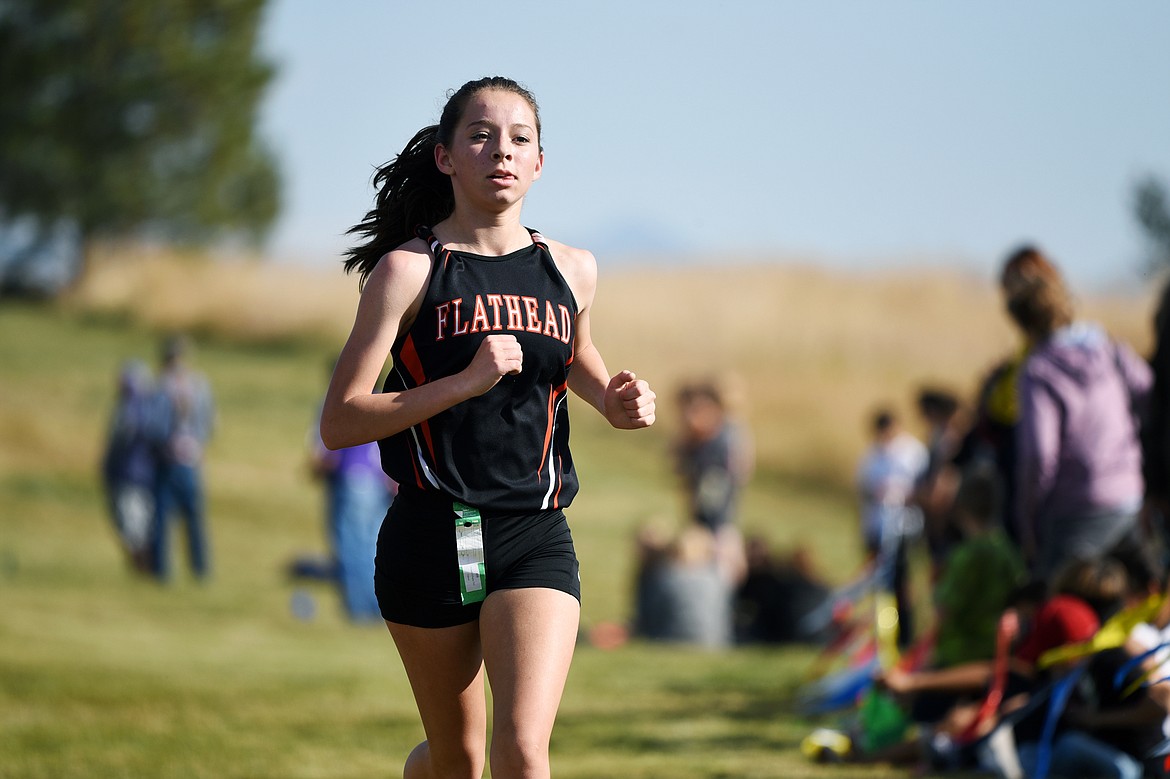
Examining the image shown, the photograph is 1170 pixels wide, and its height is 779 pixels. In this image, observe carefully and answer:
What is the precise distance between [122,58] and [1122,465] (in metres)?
42.7

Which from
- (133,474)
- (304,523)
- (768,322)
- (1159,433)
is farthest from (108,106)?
(1159,433)

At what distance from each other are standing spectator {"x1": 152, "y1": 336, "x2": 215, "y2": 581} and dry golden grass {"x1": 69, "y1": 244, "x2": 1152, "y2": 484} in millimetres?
11408

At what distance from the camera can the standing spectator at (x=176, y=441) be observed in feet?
48.9

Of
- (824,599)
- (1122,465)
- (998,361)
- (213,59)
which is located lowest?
(824,599)

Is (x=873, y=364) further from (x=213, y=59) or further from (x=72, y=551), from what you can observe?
(x=213, y=59)

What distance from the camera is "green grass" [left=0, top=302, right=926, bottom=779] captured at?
281 inches

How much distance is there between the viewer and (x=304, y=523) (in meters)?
20.7

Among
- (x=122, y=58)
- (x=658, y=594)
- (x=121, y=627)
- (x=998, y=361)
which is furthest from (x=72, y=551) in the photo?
(x=122, y=58)

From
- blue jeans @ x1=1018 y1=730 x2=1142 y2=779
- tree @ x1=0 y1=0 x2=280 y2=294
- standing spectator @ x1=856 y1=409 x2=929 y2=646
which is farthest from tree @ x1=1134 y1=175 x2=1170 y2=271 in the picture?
tree @ x1=0 y1=0 x2=280 y2=294

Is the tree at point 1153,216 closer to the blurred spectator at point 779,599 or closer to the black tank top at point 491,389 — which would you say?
the blurred spectator at point 779,599

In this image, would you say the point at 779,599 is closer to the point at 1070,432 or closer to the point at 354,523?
the point at 354,523

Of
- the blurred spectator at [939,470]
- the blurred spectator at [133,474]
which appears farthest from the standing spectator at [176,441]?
the blurred spectator at [939,470]

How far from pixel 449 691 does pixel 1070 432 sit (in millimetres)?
3572

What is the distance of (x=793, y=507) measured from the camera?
23.8 m
